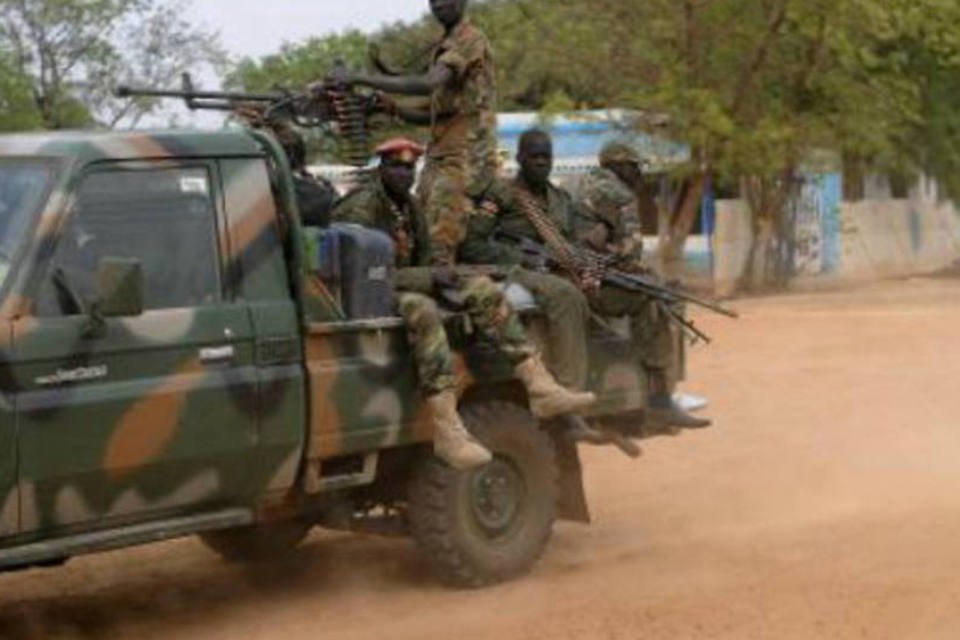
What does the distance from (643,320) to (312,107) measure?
183 centimetres

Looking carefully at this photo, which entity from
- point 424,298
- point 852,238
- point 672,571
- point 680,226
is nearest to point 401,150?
point 424,298

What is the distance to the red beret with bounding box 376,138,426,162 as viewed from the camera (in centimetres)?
745

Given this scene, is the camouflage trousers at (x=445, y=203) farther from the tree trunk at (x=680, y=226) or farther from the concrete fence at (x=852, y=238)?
the concrete fence at (x=852, y=238)

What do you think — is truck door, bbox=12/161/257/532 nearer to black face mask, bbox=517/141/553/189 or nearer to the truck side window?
the truck side window

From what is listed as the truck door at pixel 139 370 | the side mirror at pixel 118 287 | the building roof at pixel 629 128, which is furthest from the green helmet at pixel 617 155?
the building roof at pixel 629 128

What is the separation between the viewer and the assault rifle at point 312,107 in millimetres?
7227

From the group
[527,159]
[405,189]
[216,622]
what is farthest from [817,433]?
[216,622]

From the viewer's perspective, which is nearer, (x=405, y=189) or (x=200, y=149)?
(x=200, y=149)

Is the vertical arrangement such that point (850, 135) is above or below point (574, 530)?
above

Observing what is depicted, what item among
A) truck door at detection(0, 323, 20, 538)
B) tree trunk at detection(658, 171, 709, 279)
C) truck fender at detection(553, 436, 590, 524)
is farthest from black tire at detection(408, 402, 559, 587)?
tree trunk at detection(658, 171, 709, 279)

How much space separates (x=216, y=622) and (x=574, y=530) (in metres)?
2.47

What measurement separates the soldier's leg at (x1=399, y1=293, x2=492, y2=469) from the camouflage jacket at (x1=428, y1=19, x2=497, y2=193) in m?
1.22

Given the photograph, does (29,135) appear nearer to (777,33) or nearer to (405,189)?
(405,189)

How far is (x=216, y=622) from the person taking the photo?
6746 millimetres
